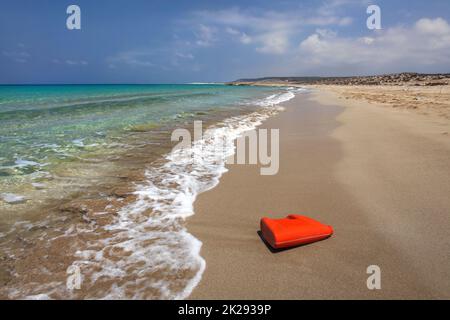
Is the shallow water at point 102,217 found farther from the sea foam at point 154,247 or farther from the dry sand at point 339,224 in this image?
the dry sand at point 339,224

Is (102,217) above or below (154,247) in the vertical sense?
above

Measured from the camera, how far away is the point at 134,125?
11930 mm

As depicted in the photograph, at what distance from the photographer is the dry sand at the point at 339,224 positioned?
2590 millimetres

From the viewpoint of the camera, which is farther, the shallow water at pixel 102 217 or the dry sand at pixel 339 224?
the shallow water at pixel 102 217

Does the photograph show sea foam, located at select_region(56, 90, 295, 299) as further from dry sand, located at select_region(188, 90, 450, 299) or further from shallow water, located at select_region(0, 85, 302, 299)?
dry sand, located at select_region(188, 90, 450, 299)

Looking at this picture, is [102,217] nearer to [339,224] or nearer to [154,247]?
[154,247]

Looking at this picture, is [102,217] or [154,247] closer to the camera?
[154,247]

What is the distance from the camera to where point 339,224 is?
3621 millimetres

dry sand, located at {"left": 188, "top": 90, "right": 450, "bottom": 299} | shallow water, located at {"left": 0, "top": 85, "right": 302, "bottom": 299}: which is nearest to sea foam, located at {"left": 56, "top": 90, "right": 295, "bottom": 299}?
shallow water, located at {"left": 0, "top": 85, "right": 302, "bottom": 299}

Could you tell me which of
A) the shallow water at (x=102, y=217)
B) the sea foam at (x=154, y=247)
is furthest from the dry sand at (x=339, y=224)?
the shallow water at (x=102, y=217)

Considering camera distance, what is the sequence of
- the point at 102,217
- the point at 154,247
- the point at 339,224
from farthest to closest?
the point at 102,217 < the point at 339,224 < the point at 154,247

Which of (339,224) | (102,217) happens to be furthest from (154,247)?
(339,224)
